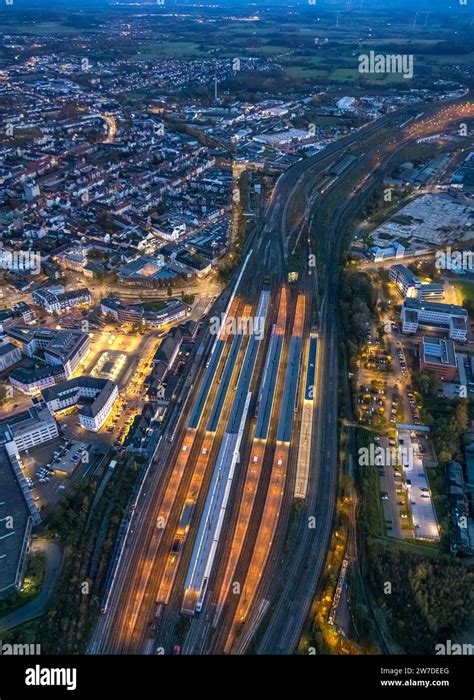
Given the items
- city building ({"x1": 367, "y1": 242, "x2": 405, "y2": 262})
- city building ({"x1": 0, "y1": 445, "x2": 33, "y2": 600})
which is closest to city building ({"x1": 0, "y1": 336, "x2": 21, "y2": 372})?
city building ({"x1": 0, "y1": 445, "x2": 33, "y2": 600})

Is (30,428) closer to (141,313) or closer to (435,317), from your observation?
(141,313)

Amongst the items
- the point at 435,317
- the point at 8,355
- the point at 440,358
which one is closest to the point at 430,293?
the point at 435,317

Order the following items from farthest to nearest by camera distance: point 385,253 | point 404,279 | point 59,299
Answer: point 385,253
point 404,279
point 59,299

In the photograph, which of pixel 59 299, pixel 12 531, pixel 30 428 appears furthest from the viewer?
pixel 59 299

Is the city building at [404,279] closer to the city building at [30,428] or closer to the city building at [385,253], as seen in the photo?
the city building at [385,253]

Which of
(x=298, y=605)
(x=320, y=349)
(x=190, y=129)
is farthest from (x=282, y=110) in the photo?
(x=298, y=605)

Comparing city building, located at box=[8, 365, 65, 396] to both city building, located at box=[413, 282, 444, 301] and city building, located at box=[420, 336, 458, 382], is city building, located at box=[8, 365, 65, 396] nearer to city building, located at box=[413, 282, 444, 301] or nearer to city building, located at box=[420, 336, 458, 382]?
city building, located at box=[420, 336, 458, 382]

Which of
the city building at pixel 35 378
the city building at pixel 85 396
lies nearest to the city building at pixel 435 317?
the city building at pixel 85 396
